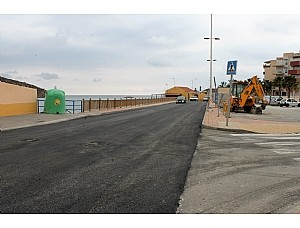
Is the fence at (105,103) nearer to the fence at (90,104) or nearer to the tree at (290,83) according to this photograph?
the fence at (90,104)

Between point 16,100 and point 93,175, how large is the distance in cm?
1897

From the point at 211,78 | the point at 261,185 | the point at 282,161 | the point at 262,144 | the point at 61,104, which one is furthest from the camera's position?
the point at 211,78

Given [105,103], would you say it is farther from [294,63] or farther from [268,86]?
[294,63]

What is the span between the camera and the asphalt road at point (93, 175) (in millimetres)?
4926

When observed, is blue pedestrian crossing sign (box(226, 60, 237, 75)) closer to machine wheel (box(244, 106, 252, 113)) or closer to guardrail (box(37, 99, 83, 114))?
machine wheel (box(244, 106, 252, 113))

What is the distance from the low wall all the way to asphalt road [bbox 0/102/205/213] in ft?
38.0

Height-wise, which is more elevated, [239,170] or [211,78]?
[211,78]

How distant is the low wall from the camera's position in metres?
22.0

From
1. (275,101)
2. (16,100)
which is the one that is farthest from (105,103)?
(275,101)

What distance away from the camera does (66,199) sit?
5.15 meters

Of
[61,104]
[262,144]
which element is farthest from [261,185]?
[61,104]

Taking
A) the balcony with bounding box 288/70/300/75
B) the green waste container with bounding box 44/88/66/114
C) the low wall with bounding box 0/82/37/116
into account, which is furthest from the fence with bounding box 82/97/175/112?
the balcony with bounding box 288/70/300/75

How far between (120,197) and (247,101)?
27.3 metres

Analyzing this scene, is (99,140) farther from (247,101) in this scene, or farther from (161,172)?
(247,101)
